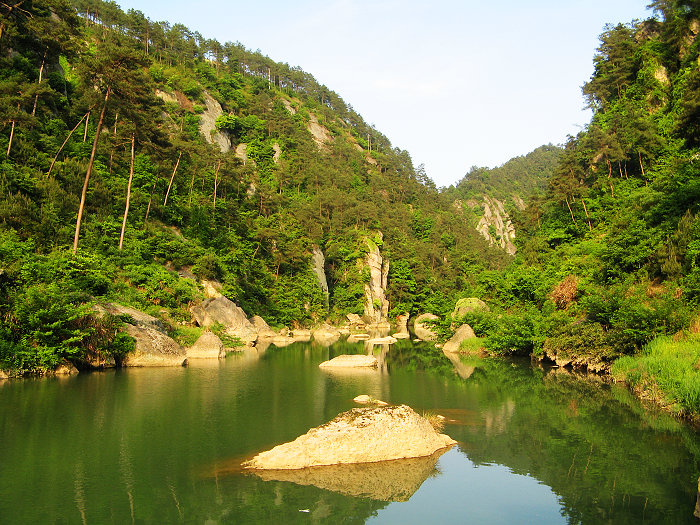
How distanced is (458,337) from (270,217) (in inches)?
1318

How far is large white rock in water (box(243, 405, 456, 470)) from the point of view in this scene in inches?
449

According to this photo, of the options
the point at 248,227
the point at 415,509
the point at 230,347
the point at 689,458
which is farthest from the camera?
the point at 248,227

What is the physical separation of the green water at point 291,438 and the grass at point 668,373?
807mm

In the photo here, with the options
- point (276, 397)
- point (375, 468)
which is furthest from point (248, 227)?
point (375, 468)

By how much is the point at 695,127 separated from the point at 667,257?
6475 millimetres

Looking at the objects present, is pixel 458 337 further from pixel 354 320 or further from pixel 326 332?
pixel 354 320

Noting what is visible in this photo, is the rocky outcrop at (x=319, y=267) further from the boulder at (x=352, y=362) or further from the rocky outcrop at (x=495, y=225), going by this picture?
the rocky outcrop at (x=495, y=225)

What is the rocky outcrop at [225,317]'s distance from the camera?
1432 inches

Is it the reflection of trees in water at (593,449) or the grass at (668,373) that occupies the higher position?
the grass at (668,373)

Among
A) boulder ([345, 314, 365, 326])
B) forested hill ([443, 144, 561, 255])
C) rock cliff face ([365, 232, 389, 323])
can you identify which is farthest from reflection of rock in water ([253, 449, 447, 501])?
forested hill ([443, 144, 561, 255])

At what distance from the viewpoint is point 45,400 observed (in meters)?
16.9

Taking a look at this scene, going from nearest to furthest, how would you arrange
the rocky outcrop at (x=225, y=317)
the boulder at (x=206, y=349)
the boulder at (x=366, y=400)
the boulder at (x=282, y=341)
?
the boulder at (x=366, y=400), the boulder at (x=206, y=349), the rocky outcrop at (x=225, y=317), the boulder at (x=282, y=341)

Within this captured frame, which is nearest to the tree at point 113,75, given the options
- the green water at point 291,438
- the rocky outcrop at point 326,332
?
the green water at point 291,438

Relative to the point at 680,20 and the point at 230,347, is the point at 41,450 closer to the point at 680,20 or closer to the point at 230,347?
the point at 230,347
